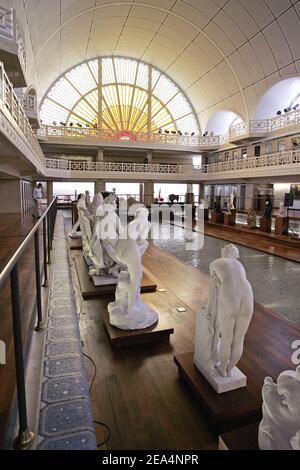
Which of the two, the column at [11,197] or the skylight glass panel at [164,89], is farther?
the skylight glass panel at [164,89]

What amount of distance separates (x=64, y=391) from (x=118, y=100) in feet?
96.4

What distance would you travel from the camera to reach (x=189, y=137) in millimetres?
25688

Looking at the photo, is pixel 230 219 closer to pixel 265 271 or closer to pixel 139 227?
pixel 265 271

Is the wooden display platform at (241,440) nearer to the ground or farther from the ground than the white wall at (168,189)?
nearer to the ground

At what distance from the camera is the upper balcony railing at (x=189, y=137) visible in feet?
62.4

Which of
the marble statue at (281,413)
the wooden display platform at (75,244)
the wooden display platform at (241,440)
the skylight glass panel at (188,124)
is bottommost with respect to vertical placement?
the wooden display platform at (241,440)

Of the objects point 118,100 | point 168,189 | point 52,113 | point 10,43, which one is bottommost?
point 168,189

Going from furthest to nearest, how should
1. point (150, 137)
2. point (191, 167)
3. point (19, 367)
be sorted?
point (150, 137)
point (191, 167)
point (19, 367)

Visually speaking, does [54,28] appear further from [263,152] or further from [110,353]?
[110,353]

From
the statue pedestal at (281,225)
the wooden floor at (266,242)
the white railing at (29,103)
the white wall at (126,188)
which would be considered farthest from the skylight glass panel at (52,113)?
the statue pedestal at (281,225)

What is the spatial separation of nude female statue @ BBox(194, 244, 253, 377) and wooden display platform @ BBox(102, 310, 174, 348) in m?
0.95

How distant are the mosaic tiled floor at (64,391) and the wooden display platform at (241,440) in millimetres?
876

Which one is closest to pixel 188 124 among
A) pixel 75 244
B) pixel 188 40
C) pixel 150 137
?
pixel 150 137

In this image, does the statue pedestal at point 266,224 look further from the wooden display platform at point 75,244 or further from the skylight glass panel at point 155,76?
the skylight glass panel at point 155,76
